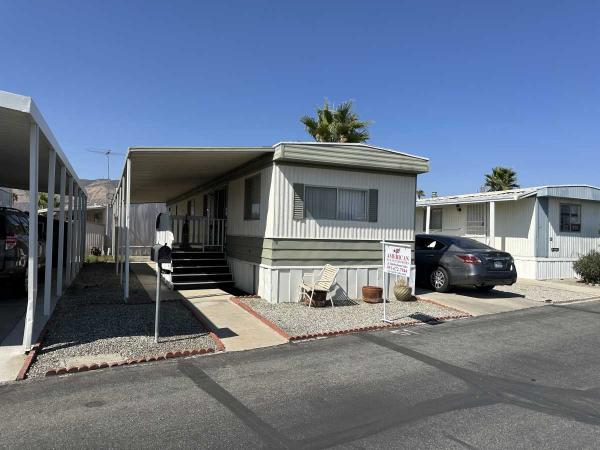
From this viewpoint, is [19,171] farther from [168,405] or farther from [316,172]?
[168,405]

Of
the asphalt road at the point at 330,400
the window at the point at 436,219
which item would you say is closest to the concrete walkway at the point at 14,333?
the asphalt road at the point at 330,400

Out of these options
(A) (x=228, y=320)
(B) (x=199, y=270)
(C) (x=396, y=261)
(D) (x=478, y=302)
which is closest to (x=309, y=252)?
(C) (x=396, y=261)

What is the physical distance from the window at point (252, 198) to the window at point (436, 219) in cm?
1164

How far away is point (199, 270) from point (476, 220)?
11.8 m

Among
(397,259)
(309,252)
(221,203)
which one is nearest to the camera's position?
(397,259)

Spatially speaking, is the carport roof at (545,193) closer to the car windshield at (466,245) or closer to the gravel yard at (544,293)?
the gravel yard at (544,293)

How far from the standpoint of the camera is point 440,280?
1192 centimetres

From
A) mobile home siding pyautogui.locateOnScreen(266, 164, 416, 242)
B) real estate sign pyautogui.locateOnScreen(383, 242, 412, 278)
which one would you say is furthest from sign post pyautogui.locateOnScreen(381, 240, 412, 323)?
mobile home siding pyautogui.locateOnScreen(266, 164, 416, 242)

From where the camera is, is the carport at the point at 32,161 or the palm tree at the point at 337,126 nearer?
the carport at the point at 32,161

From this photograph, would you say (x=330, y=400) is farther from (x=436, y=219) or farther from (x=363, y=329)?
(x=436, y=219)

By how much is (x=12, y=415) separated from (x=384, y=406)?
3.36m

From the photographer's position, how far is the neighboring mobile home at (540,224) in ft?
53.8

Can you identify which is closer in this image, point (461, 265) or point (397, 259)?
point (397, 259)

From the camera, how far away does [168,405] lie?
434cm
